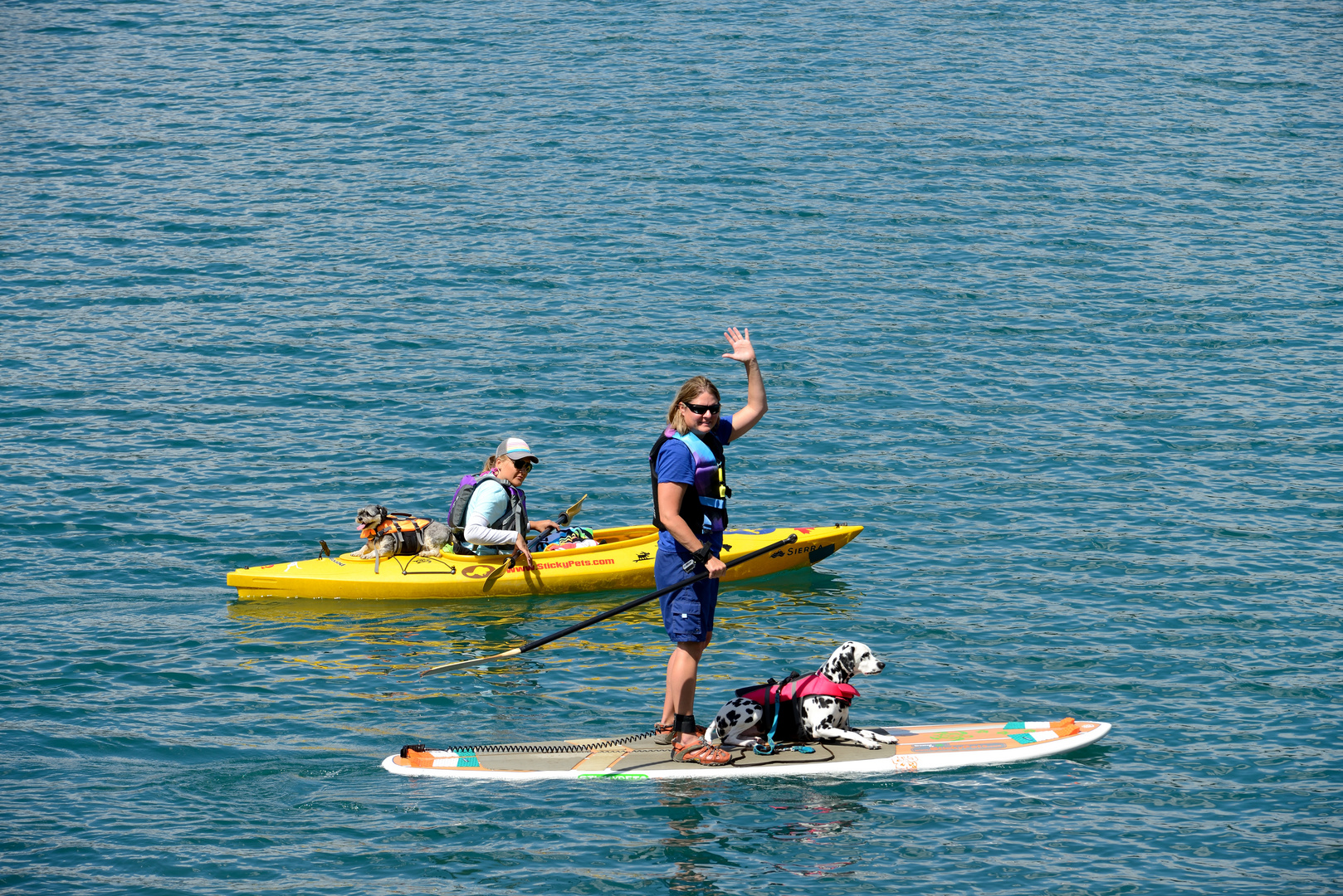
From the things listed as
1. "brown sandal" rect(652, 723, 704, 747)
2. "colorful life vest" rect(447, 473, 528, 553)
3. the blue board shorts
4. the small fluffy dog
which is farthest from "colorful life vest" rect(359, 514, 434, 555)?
the blue board shorts

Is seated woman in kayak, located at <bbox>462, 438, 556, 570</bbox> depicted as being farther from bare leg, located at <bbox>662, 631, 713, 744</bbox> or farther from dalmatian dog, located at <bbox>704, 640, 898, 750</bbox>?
dalmatian dog, located at <bbox>704, 640, 898, 750</bbox>

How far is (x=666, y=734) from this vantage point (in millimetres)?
9992

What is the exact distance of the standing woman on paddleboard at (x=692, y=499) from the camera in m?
8.98

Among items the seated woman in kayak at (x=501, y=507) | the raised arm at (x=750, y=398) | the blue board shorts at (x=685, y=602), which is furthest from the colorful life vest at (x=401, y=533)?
the raised arm at (x=750, y=398)

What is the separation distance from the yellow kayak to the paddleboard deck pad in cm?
340

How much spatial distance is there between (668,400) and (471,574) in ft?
18.1

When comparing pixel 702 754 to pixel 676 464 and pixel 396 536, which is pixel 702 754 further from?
pixel 396 536

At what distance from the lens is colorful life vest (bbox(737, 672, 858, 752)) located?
988cm

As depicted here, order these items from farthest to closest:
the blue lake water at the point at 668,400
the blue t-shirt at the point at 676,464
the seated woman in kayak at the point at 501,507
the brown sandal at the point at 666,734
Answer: the seated woman in kayak at the point at 501,507, the brown sandal at the point at 666,734, the blue lake water at the point at 668,400, the blue t-shirt at the point at 676,464

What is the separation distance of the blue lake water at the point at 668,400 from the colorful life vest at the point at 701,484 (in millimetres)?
1868

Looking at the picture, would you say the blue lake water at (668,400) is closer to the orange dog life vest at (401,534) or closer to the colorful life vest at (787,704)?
the colorful life vest at (787,704)

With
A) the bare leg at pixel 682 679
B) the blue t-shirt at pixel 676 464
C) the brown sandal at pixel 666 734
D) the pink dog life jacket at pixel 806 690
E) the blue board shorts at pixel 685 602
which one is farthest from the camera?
the brown sandal at pixel 666 734

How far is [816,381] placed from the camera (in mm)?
18688

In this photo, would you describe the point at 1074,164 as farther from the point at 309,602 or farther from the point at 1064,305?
the point at 309,602
